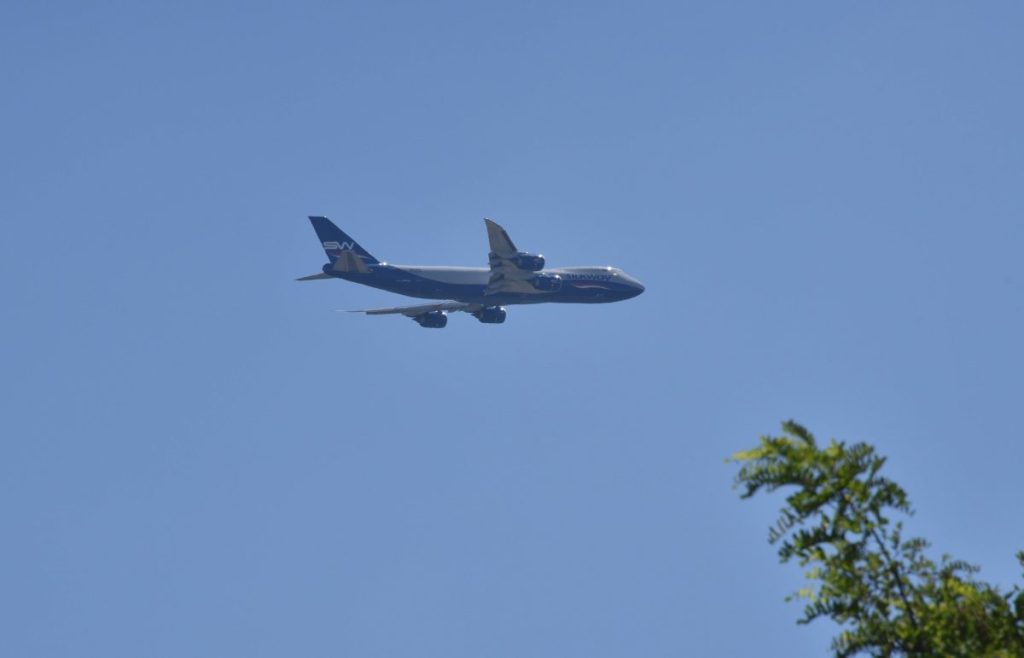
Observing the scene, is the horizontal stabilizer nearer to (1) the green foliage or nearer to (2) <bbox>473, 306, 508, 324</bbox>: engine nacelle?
(2) <bbox>473, 306, 508, 324</bbox>: engine nacelle

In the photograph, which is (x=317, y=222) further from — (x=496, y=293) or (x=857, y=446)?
(x=857, y=446)

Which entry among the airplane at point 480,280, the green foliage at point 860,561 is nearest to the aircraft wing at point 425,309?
the airplane at point 480,280

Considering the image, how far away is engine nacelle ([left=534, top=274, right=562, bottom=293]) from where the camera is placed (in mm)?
135000

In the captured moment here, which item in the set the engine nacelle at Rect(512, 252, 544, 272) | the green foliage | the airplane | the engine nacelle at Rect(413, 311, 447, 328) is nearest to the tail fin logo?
the airplane

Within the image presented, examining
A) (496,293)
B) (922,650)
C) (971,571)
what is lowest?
(922,650)

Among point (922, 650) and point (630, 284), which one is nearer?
point (922, 650)

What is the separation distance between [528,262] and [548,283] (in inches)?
238

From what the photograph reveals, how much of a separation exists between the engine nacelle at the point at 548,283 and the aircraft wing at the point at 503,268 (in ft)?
2.11

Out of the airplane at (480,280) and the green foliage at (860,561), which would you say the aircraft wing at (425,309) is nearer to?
the airplane at (480,280)

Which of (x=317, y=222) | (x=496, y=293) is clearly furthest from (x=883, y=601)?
(x=317, y=222)

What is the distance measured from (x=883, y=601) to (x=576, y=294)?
11904 cm

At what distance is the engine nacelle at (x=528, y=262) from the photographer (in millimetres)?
130212

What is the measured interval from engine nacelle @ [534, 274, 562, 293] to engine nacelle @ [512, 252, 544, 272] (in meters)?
3.15

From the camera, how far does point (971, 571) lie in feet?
80.7
